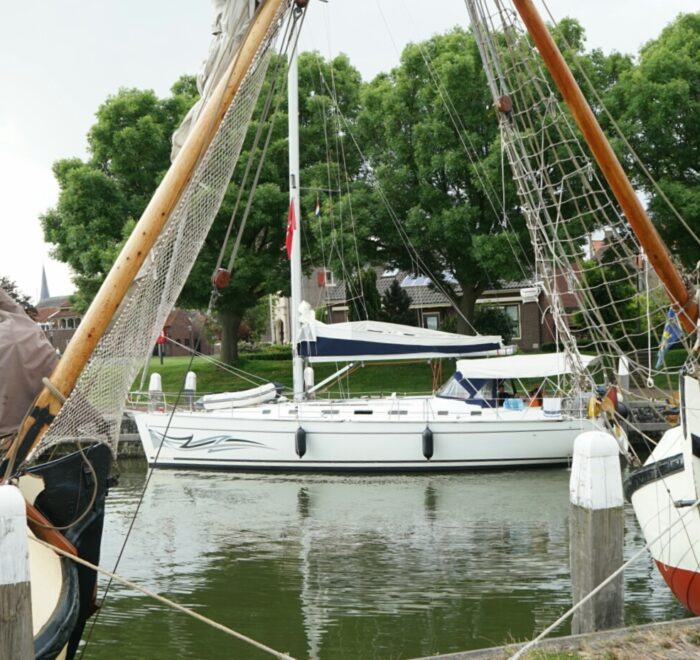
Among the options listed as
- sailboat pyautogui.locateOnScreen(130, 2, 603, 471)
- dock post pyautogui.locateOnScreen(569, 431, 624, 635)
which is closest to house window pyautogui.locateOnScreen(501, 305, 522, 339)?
sailboat pyautogui.locateOnScreen(130, 2, 603, 471)

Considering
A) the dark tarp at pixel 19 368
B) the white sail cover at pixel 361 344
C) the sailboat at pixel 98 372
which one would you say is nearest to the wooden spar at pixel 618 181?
the sailboat at pixel 98 372

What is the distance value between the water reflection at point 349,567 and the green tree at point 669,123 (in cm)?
1507

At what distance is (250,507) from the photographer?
17562 millimetres

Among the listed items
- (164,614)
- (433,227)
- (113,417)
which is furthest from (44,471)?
(433,227)

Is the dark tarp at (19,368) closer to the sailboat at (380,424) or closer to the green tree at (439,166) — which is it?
the sailboat at (380,424)

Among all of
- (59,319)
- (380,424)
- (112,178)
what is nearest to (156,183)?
(112,178)

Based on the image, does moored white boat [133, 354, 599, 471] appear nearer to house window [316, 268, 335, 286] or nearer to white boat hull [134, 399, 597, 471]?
white boat hull [134, 399, 597, 471]

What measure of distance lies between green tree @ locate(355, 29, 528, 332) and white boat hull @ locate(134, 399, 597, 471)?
441 inches

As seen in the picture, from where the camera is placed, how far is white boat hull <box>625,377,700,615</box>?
8.34 metres

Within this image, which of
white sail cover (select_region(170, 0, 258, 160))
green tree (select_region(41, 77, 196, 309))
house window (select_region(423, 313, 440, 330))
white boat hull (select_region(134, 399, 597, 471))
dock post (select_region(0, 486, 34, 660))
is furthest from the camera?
house window (select_region(423, 313, 440, 330))

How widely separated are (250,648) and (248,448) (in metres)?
12.1

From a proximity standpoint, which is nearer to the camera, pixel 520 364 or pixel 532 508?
pixel 532 508

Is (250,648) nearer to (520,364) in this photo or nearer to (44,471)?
(44,471)

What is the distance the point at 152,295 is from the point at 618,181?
14.6ft
